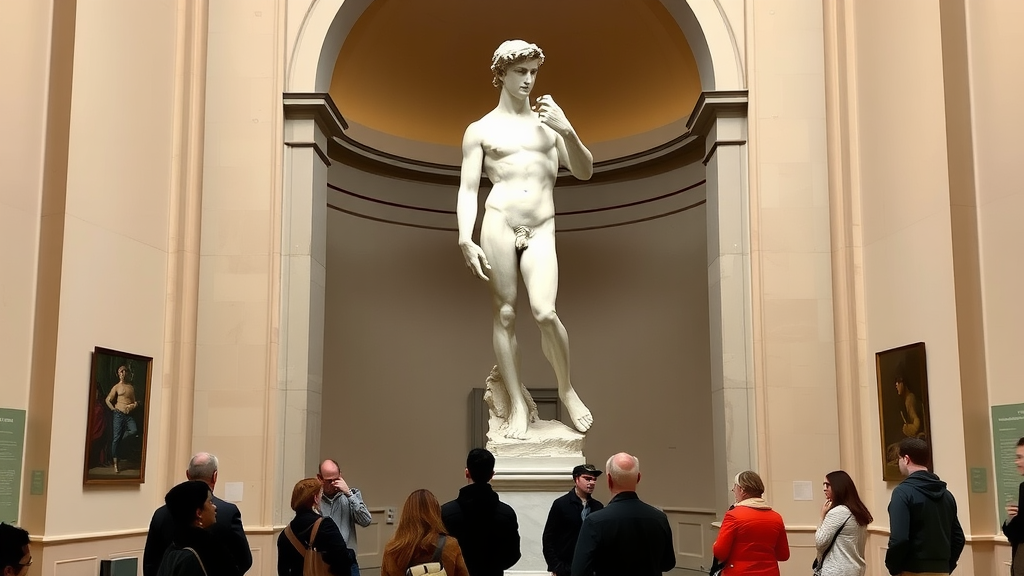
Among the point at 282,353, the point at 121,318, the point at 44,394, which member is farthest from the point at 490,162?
the point at 44,394

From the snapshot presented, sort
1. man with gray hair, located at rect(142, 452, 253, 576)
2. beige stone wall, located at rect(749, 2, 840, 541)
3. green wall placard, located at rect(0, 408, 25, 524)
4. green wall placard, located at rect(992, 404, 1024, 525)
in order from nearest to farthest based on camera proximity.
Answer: man with gray hair, located at rect(142, 452, 253, 576) → green wall placard, located at rect(992, 404, 1024, 525) → green wall placard, located at rect(0, 408, 25, 524) → beige stone wall, located at rect(749, 2, 840, 541)

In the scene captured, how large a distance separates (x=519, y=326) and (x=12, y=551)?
348 inches

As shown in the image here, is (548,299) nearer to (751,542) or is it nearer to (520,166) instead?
(520,166)

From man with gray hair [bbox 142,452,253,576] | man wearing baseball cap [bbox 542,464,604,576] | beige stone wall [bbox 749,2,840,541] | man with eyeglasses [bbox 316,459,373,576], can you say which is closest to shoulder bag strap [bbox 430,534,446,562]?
man with gray hair [bbox 142,452,253,576]

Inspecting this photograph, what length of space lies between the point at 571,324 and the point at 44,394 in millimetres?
6672

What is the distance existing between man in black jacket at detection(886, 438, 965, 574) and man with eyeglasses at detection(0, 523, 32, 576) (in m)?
3.74

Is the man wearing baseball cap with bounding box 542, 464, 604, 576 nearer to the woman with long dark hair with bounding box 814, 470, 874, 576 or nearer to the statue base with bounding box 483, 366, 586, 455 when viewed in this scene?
the woman with long dark hair with bounding box 814, 470, 874, 576

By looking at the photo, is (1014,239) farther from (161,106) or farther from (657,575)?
(161,106)

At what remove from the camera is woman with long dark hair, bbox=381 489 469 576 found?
394cm

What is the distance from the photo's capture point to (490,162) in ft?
25.3

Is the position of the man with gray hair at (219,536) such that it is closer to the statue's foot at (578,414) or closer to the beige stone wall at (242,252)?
the statue's foot at (578,414)

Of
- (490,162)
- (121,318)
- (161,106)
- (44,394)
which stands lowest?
(44,394)

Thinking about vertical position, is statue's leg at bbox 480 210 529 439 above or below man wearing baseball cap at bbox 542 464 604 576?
above

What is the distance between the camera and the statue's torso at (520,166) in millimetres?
7539
